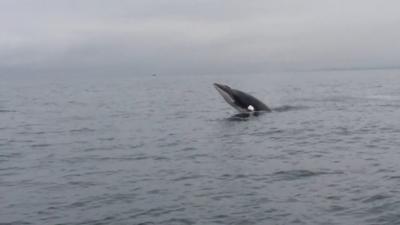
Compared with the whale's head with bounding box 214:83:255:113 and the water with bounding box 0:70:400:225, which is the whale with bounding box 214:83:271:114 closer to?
the whale's head with bounding box 214:83:255:113

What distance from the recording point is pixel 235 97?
39281 millimetres

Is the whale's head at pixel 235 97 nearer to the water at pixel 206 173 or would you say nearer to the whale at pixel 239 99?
the whale at pixel 239 99

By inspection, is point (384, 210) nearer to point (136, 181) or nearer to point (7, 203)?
point (136, 181)

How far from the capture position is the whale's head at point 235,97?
39.1 m

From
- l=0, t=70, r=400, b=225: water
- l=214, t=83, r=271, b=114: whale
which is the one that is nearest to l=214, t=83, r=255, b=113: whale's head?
l=214, t=83, r=271, b=114: whale

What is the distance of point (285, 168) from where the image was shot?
19516 millimetres

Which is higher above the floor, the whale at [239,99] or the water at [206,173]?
the whale at [239,99]

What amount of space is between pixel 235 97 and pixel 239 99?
337 millimetres

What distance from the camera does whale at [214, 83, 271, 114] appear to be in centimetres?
3912

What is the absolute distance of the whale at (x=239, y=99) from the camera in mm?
39125

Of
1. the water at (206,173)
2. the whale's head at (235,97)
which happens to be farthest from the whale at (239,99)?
the water at (206,173)

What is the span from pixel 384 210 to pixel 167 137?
54.1 ft

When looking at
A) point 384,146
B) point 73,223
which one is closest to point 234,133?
point 384,146

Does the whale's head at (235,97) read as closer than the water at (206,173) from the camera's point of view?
No
